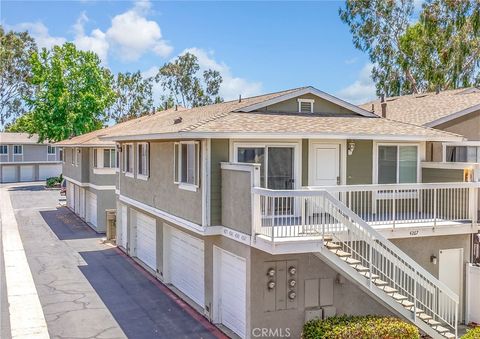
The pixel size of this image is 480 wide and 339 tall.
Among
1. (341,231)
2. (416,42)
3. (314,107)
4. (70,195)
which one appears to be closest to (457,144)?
(314,107)

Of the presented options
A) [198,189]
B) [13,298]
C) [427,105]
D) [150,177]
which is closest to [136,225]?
[150,177]

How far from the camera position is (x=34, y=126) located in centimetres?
4631

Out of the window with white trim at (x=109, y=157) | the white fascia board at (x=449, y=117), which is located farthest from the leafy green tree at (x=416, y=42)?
the window with white trim at (x=109, y=157)

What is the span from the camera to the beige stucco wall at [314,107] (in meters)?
15.6

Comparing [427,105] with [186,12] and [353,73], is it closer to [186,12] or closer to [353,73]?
[186,12]

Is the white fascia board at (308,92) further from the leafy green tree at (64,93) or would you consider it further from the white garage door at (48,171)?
the white garage door at (48,171)

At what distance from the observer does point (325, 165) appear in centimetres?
1388

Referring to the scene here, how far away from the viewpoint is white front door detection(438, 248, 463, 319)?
542 inches

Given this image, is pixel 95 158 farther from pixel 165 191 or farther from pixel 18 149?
pixel 18 149

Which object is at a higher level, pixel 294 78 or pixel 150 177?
pixel 294 78

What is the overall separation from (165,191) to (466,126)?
36.7 ft

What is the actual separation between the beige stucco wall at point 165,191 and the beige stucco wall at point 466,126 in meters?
9.69

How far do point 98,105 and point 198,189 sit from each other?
36.1m

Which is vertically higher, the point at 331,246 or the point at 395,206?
the point at 395,206
